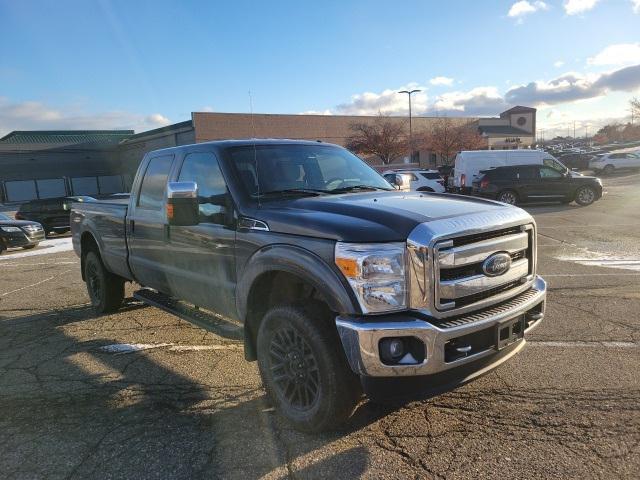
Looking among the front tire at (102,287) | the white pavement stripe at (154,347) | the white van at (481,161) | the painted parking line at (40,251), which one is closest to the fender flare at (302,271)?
the white pavement stripe at (154,347)

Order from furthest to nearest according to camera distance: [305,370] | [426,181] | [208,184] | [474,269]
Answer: [426,181]
[208,184]
[305,370]
[474,269]

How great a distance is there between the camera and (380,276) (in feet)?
9.53

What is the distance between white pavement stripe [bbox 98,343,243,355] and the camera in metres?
5.18

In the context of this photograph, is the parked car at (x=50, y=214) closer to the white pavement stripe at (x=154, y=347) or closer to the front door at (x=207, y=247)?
the white pavement stripe at (x=154, y=347)

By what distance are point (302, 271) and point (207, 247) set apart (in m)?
1.26

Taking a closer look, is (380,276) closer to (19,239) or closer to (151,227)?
(151,227)

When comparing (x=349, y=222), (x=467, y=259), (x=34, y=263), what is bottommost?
(x=34, y=263)

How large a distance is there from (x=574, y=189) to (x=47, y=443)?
20373mm

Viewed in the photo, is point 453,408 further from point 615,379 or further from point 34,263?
point 34,263

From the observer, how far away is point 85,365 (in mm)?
4836

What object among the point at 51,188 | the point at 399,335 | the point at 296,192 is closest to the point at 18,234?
the point at 296,192

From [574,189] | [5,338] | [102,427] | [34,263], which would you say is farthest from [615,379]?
[574,189]

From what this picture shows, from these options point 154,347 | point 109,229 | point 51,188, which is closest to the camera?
point 154,347

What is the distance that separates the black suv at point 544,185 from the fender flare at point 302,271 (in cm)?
1800
